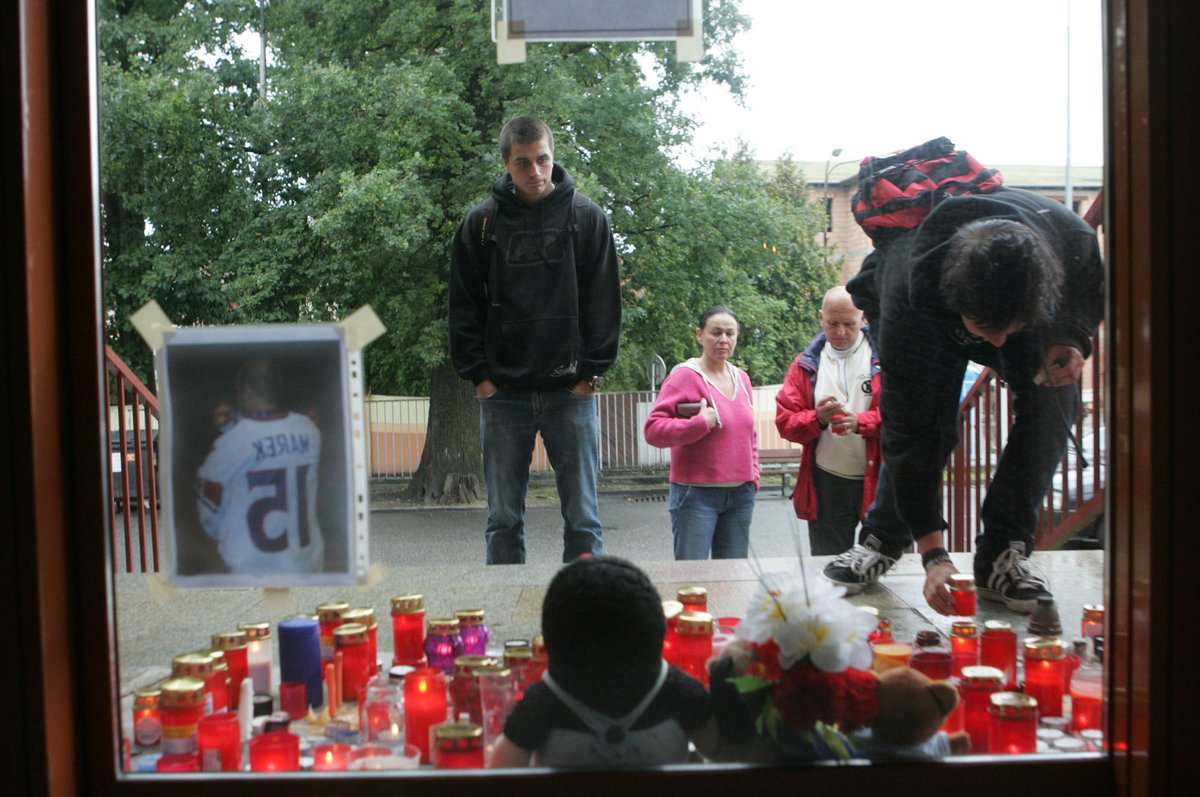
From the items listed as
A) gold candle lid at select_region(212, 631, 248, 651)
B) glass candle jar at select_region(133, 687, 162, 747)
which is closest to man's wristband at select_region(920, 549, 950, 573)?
gold candle lid at select_region(212, 631, 248, 651)

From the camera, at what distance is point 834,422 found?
89.1 inches

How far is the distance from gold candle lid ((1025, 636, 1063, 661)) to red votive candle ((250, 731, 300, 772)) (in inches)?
49.7

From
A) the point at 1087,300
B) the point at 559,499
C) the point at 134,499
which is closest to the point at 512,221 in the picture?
the point at 559,499

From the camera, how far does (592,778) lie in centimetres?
150

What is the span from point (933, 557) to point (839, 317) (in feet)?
2.17

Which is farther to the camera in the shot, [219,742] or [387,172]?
[387,172]

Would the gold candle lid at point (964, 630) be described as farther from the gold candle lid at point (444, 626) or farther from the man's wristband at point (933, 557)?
the gold candle lid at point (444, 626)

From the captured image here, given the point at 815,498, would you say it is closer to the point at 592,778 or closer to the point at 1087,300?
the point at 1087,300

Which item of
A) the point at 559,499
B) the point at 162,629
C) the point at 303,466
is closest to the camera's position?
the point at 303,466

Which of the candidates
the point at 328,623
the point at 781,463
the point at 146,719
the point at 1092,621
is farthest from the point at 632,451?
the point at 146,719

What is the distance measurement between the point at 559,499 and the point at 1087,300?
1.00m

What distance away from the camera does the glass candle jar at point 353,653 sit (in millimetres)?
1970

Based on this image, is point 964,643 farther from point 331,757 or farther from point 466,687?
point 331,757

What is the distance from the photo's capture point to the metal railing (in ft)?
5.30
